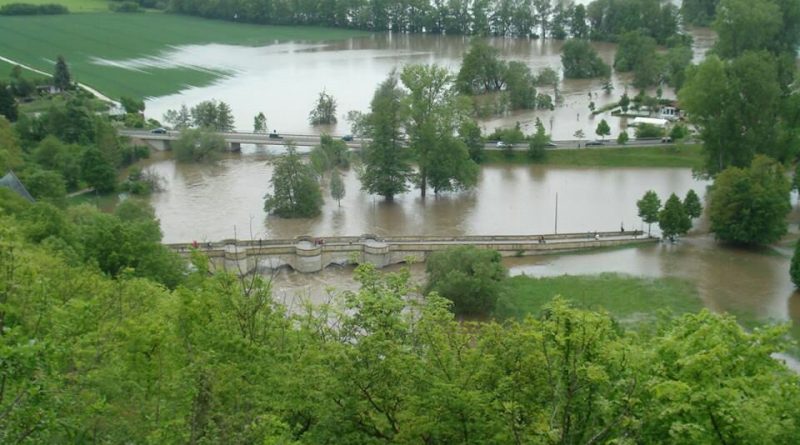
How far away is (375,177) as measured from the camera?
34.9 meters

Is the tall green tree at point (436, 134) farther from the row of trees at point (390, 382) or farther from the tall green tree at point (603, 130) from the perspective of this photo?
the row of trees at point (390, 382)

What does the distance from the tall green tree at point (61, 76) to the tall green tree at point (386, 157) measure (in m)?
22.7

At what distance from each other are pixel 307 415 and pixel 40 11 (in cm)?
7228

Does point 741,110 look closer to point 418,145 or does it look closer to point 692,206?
point 692,206

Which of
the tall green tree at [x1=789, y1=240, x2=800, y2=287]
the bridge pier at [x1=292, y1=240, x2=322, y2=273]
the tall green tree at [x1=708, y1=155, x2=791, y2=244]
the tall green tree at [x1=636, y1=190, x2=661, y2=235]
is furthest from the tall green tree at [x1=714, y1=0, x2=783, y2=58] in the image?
the bridge pier at [x1=292, y1=240, x2=322, y2=273]

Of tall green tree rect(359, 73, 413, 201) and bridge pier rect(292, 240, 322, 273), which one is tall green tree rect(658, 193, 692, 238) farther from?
bridge pier rect(292, 240, 322, 273)

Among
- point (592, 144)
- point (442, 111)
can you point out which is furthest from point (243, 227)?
point (592, 144)

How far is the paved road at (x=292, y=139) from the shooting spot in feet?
135

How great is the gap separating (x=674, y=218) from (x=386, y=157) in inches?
434

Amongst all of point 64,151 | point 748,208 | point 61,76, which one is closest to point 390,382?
point 748,208

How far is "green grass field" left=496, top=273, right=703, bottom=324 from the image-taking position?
2380 centimetres

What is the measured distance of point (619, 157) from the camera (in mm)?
40031

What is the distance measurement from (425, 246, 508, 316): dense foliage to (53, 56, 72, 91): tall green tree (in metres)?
32.9

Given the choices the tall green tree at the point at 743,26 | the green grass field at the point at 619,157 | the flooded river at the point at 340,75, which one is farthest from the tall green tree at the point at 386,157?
the tall green tree at the point at 743,26
